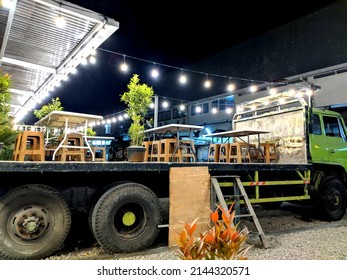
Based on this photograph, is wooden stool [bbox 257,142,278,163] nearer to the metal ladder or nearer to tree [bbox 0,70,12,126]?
the metal ladder

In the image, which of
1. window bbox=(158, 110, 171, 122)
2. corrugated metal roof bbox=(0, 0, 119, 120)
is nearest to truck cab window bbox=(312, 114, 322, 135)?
corrugated metal roof bbox=(0, 0, 119, 120)

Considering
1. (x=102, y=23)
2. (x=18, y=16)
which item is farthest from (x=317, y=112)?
(x=18, y=16)

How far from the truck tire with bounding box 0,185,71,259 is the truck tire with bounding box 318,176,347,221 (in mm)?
5014

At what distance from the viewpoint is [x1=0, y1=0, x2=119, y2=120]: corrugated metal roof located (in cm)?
540

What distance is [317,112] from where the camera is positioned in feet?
18.2

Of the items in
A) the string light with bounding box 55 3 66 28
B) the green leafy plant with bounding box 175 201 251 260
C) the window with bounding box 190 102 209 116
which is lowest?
the green leafy plant with bounding box 175 201 251 260

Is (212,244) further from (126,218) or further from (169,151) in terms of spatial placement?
(169,151)

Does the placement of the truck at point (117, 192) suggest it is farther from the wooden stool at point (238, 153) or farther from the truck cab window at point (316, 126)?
the wooden stool at point (238, 153)

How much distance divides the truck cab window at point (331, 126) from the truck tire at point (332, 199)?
3.43ft

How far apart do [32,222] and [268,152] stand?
467 cm

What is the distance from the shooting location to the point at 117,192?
338cm

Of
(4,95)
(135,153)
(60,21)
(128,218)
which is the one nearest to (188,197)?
(128,218)

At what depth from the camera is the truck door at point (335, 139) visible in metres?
5.59

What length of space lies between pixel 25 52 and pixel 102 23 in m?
3.16
